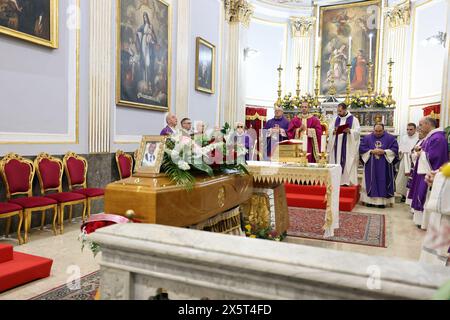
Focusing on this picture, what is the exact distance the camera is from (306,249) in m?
1.33

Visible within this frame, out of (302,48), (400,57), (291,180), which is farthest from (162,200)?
(302,48)

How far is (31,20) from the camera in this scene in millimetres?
5309

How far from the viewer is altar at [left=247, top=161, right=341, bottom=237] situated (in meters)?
4.56

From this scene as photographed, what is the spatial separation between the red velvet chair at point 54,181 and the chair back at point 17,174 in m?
0.16

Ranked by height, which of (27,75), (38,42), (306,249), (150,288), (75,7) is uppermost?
(75,7)

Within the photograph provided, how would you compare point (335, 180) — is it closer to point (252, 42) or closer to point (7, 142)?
point (7, 142)

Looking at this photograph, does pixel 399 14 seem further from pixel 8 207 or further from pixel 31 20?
pixel 8 207

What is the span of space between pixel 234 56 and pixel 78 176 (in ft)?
25.3

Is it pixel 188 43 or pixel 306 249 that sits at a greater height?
pixel 188 43

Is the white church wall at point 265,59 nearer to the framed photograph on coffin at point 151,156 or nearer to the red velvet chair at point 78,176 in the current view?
the red velvet chair at point 78,176

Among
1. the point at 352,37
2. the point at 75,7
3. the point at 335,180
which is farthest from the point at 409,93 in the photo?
the point at 75,7

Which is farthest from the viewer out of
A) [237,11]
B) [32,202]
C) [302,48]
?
[302,48]

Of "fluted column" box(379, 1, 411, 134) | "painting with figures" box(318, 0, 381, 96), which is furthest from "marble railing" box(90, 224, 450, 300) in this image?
"painting with figures" box(318, 0, 381, 96)

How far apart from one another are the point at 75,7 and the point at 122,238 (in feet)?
19.4
